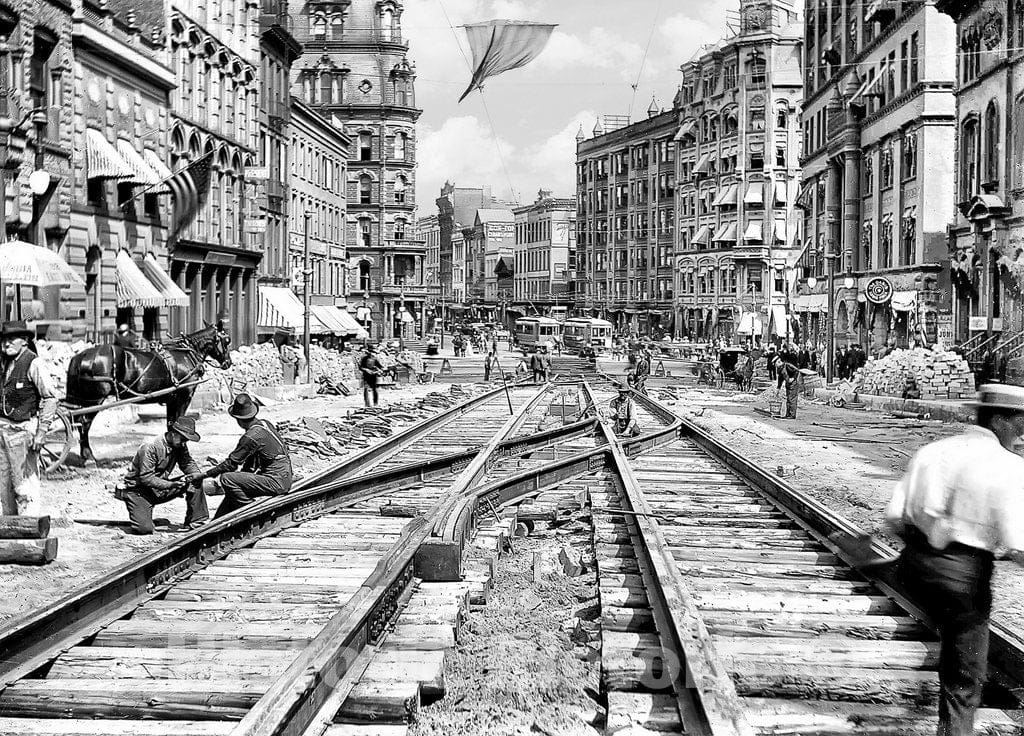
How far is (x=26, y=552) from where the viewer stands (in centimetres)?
1132

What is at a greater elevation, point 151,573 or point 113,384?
point 113,384

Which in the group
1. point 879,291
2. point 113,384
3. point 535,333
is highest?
point 879,291

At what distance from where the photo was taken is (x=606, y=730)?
6.54 m

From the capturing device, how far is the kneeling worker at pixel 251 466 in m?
12.8

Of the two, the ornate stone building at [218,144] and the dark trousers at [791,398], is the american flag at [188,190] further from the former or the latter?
the dark trousers at [791,398]

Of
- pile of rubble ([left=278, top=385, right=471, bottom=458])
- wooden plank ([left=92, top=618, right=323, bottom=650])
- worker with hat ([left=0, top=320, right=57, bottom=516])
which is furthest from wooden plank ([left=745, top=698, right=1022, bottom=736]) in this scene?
pile of rubble ([left=278, top=385, right=471, bottom=458])

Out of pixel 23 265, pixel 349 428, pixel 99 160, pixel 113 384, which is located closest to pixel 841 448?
pixel 349 428

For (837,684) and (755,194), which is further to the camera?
(755,194)

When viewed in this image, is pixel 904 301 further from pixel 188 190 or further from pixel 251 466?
pixel 251 466

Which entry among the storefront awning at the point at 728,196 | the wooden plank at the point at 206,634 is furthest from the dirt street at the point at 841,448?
the storefront awning at the point at 728,196

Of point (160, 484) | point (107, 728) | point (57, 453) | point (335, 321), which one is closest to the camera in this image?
point (107, 728)

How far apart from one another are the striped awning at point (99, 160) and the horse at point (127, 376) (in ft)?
35.7

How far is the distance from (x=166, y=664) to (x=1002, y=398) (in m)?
Result: 4.98

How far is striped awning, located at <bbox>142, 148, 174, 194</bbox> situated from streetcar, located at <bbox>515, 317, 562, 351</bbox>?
5098cm
